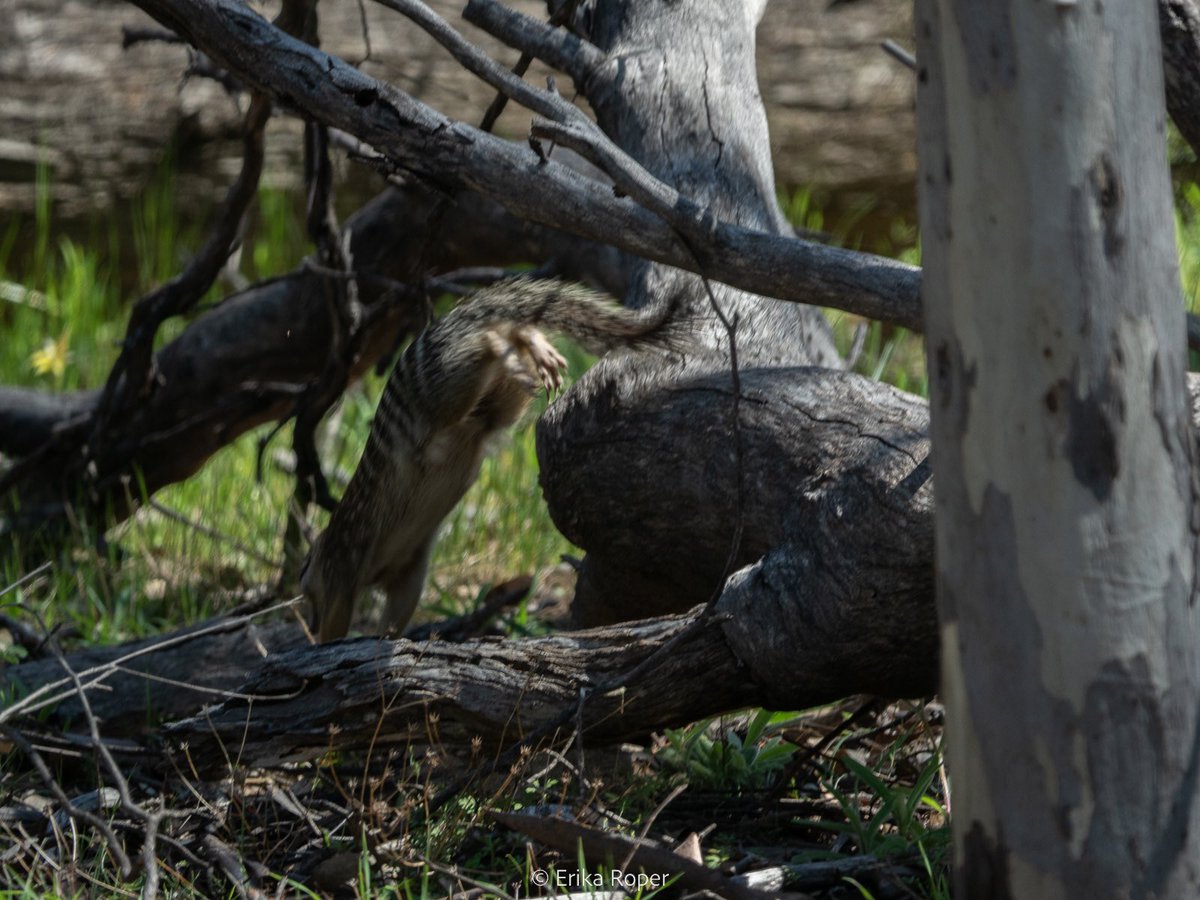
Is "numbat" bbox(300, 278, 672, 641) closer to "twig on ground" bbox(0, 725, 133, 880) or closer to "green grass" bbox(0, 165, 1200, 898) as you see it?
"green grass" bbox(0, 165, 1200, 898)

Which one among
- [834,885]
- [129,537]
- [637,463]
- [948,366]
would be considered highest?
[948,366]

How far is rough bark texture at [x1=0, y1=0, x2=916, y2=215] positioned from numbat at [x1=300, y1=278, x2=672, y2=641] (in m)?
2.74

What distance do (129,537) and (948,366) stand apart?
374cm

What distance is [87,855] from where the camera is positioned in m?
2.37

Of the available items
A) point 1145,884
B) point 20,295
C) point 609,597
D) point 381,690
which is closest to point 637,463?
point 609,597

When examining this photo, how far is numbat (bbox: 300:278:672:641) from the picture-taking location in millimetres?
2795

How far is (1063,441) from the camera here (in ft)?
4.78

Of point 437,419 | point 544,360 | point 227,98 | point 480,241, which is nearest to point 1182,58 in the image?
point 544,360

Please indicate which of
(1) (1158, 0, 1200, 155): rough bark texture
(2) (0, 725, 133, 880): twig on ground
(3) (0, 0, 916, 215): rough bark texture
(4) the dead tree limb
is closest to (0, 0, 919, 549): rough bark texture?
(4) the dead tree limb

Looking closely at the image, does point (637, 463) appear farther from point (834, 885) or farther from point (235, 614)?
point (235, 614)

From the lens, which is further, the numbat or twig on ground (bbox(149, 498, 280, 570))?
twig on ground (bbox(149, 498, 280, 570))

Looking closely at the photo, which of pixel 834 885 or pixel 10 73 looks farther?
pixel 10 73

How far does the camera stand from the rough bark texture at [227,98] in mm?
5852

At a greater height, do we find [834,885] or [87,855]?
[834,885]
